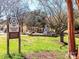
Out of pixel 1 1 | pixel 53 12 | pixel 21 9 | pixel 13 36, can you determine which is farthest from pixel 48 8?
pixel 21 9

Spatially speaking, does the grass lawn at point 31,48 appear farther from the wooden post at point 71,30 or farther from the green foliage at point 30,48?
the wooden post at point 71,30

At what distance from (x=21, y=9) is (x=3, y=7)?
20.0 feet

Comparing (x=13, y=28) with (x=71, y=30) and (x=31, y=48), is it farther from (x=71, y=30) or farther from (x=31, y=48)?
(x=71, y=30)

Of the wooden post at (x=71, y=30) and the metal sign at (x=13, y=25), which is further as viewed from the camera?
the metal sign at (x=13, y=25)

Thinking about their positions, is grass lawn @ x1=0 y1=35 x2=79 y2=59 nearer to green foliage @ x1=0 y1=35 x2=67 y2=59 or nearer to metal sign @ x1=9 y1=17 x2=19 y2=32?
green foliage @ x1=0 y1=35 x2=67 y2=59

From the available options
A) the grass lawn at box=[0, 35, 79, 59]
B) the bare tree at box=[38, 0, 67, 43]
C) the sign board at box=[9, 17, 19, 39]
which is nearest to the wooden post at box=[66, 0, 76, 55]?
the grass lawn at box=[0, 35, 79, 59]

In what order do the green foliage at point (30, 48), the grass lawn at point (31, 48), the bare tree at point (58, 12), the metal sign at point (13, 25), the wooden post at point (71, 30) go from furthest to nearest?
the bare tree at point (58, 12) < the metal sign at point (13, 25) < the green foliage at point (30, 48) < the grass lawn at point (31, 48) < the wooden post at point (71, 30)

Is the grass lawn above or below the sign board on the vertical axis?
below

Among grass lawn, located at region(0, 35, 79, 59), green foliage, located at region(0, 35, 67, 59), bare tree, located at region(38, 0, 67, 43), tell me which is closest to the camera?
grass lawn, located at region(0, 35, 79, 59)

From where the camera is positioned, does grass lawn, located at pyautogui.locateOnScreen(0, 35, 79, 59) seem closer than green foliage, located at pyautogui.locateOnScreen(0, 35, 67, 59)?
Yes

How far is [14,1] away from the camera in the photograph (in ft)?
102

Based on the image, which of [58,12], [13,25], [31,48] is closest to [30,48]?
[31,48]

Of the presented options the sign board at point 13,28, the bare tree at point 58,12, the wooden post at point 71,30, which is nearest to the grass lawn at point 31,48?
the wooden post at point 71,30

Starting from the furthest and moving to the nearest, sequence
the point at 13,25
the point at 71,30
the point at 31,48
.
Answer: the point at 31,48 < the point at 13,25 < the point at 71,30
